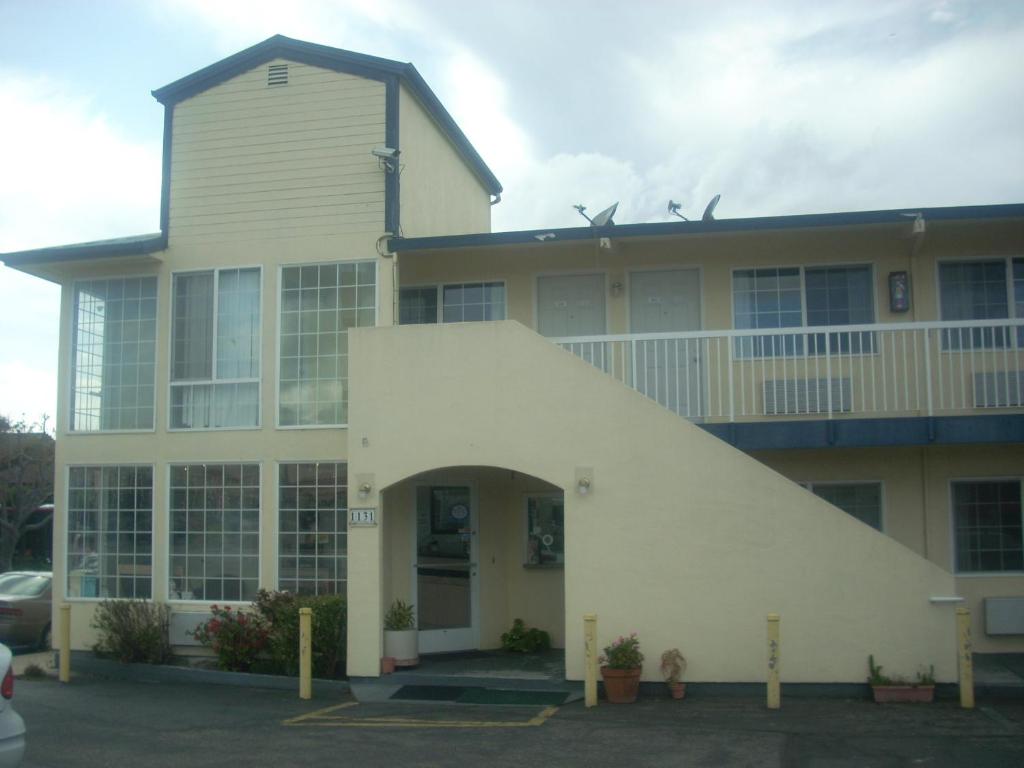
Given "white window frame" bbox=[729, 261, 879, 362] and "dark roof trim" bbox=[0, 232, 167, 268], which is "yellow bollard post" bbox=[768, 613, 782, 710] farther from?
"dark roof trim" bbox=[0, 232, 167, 268]

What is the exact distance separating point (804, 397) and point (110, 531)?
390 inches

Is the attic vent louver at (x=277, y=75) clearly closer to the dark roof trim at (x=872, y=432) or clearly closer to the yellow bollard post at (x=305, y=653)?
the yellow bollard post at (x=305, y=653)

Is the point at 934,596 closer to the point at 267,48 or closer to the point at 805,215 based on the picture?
the point at 805,215

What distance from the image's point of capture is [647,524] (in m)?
11.3

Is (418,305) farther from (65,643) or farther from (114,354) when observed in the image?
(65,643)

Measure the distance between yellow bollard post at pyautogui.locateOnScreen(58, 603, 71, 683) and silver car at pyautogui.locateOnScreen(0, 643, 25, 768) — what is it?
695 centimetres

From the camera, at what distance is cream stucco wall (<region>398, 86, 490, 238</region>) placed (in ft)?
47.9

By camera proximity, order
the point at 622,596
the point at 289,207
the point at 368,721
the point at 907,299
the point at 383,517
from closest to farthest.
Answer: the point at 368,721, the point at 622,596, the point at 383,517, the point at 907,299, the point at 289,207

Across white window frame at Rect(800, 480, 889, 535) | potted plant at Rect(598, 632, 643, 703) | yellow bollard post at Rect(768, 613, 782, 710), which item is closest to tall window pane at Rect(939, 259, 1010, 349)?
white window frame at Rect(800, 480, 889, 535)

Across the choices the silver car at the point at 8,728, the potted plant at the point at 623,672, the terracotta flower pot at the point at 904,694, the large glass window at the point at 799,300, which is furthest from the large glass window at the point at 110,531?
the terracotta flower pot at the point at 904,694

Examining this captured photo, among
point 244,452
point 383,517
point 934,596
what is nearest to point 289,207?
point 244,452

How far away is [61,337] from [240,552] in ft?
14.4

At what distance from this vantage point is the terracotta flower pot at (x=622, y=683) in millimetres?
10836

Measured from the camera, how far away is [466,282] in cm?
1488
